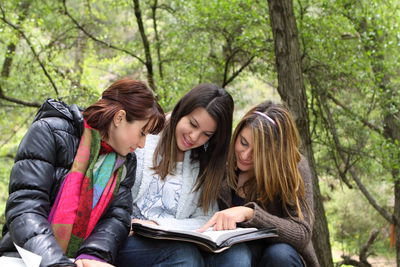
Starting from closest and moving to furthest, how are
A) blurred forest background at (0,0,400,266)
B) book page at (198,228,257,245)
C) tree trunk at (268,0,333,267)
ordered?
1. book page at (198,228,257,245)
2. tree trunk at (268,0,333,267)
3. blurred forest background at (0,0,400,266)

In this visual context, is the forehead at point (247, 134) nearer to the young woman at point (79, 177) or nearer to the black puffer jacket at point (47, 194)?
the young woman at point (79, 177)

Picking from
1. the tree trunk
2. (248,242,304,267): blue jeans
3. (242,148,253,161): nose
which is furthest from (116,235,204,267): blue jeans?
the tree trunk

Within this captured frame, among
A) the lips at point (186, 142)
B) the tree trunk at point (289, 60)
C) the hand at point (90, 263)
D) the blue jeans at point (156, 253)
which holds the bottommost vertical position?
the blue jeans at point (156, 253)

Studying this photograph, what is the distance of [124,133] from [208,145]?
70 centimetres

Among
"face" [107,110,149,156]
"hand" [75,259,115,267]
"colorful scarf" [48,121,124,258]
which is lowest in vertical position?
"hand" [75,259,115,267]

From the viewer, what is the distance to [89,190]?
2055 mm

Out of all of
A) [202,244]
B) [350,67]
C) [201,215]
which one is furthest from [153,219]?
[350,67]

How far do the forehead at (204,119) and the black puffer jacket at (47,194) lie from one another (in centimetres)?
62

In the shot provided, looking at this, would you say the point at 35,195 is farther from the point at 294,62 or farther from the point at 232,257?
the point at 294,62

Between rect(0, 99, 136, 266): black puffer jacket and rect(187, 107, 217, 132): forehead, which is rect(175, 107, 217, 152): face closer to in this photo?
rect(187, 107, 217, 132): forehead

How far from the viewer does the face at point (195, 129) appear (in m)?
2.55

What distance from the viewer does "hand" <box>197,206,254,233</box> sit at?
2.29m

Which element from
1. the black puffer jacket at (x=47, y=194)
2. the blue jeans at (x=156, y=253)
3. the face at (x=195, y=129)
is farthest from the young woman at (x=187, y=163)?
the black puffer jacket at (x=47, y=194)

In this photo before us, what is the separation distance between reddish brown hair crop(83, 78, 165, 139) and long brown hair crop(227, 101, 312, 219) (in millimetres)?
617
